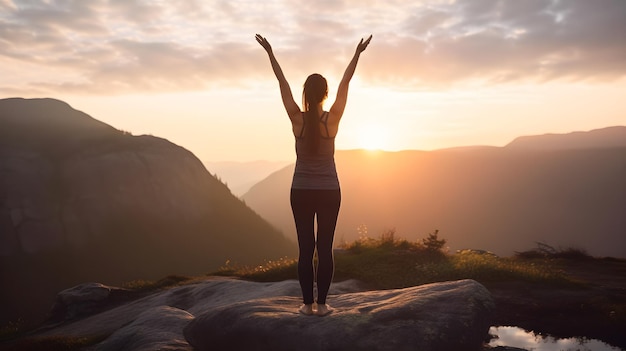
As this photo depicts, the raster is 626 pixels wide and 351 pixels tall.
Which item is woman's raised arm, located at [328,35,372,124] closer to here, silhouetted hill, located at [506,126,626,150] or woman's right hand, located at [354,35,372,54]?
woman's right hand, located at [354,35,372,54]

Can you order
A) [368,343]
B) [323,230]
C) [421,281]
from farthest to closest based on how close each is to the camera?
[421,281]
[323,230]
[368,343]

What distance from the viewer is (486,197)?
122 m

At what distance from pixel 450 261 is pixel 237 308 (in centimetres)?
954

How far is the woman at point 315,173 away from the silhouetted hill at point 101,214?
126 ft

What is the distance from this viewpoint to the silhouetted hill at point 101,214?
44625 millimetres

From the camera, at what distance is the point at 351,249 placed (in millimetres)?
19266

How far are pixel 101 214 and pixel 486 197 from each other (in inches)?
3777

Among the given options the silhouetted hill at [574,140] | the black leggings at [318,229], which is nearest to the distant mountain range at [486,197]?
the silhouetted hill at [574,140]

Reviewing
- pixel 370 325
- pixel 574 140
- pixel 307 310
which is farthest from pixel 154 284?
pixel 574 140

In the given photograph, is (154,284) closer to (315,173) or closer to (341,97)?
(315,173)

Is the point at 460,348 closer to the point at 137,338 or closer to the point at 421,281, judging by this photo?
the point at 137,338

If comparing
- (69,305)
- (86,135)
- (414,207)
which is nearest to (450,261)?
(69,305)

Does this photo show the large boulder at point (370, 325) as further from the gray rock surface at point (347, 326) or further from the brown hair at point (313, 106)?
the brown hair at point (313, 106)

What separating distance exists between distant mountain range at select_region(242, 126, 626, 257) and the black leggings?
260ft
